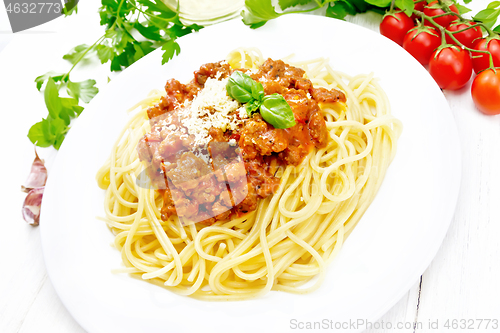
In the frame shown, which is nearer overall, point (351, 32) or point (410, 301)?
point (410, 301)

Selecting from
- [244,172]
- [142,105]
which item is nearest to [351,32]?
[244,172]

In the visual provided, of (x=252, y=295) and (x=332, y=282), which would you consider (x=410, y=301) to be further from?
(x=252, y=295)

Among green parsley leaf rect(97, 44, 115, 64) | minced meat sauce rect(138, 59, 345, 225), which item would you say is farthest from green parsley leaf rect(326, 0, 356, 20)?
green parsley leaf rect(97, 44, 115, 64)

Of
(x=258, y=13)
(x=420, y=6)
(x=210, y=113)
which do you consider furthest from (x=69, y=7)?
(x=420, y=6)

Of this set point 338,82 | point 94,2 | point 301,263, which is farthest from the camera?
point 94,2

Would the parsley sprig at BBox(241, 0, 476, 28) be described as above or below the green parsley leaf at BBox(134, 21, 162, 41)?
above

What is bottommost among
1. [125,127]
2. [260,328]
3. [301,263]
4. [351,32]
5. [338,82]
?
[301,263]

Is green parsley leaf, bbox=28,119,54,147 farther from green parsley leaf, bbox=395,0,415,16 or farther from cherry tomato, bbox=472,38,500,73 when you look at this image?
cherry tomato, bbox=472,38,500,73
